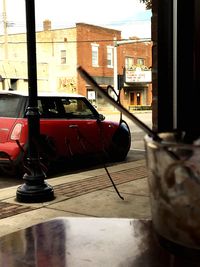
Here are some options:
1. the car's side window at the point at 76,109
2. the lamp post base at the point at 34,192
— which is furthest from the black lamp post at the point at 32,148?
the car's side window at the point at 76,109

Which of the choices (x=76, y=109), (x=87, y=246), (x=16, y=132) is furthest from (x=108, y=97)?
(x=76, y=109)

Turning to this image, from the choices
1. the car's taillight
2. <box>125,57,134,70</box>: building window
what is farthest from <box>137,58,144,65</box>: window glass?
the car's taillight

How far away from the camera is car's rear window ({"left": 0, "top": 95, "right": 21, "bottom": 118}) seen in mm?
8234

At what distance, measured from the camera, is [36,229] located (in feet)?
4.82

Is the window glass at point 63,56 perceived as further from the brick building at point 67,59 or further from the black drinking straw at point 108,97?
the black drinking straw at point 108,97

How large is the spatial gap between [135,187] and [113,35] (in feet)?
117

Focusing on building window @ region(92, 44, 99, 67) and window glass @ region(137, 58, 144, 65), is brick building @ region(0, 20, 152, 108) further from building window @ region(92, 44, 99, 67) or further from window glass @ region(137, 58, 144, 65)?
window glass @ region(137, 58, 144, 65)

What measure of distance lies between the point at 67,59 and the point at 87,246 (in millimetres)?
37031

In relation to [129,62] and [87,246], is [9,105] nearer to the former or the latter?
[87,246]

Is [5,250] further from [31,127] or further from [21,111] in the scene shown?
[21,111]

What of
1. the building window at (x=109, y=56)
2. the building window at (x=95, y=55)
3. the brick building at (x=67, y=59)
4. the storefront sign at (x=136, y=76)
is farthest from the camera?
the storefront sign at (x=136, y=76)

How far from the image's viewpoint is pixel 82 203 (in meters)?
5.70

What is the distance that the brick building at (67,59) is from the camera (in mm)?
35750

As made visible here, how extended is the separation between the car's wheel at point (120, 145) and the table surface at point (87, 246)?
846cm
